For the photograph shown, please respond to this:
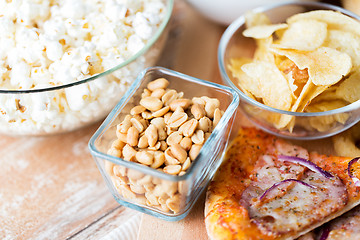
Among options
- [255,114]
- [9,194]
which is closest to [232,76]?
[255,114]

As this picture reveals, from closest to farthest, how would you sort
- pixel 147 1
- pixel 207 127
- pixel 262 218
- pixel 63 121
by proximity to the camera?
pixel 262 218, pixel 207 127, pixel 63 121, pixel 147 1

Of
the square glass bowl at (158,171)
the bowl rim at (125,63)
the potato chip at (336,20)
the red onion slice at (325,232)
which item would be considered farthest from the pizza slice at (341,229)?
the bowl rim at (125,63)

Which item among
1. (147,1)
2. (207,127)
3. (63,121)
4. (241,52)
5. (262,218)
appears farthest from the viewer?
(241,52)

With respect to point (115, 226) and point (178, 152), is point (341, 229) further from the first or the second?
point (115, 226)

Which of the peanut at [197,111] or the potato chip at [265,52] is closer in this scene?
the peanut at [197,111]

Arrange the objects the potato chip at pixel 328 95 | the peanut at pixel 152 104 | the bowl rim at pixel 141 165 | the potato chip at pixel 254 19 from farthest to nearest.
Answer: the potato chip at pixel 254 19 < the potato chip at pixel 328 95 < the peanut at pixel 152 104 < the bowl rim at pixel 141 165

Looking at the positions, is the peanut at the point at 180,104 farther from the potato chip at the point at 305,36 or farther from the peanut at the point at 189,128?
the potato chip at the point at 305,36

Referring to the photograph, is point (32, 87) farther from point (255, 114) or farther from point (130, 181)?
point (255, 114)
